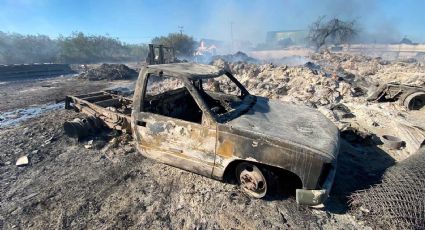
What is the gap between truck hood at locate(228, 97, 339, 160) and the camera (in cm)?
304

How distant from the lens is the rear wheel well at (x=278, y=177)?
328cm

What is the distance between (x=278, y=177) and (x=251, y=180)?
36 cm

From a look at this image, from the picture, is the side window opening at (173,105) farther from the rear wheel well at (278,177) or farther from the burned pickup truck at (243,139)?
the rear wheel well at (278,177)

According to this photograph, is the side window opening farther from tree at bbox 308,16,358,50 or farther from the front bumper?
tree at bbox 308,16,358,50

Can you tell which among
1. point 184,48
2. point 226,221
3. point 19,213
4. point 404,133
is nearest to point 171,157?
point 226,221

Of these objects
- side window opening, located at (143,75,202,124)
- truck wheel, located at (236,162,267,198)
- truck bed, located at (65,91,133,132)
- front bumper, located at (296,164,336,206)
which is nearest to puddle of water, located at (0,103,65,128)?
truck bed, located at (65,91,133,132)

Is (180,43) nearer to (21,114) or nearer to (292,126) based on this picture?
(21,114)

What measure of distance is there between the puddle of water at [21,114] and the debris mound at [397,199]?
24.8 ft

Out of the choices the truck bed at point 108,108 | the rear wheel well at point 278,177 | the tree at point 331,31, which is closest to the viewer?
the rear wheel well at point 278,177

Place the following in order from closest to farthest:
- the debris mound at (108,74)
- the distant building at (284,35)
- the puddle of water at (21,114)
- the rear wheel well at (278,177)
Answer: the rear wheel well at (278,177) < the puddle of water at (21,114) < the debris mound at (108,74) < the distant building at (284,35)

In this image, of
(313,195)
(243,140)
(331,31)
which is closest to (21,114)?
(243,140)

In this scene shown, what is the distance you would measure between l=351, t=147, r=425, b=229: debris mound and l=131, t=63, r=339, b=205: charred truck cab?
546mm

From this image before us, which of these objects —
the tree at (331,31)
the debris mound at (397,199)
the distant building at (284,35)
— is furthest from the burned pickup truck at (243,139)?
the distant building at (284,35)

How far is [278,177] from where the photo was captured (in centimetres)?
341
